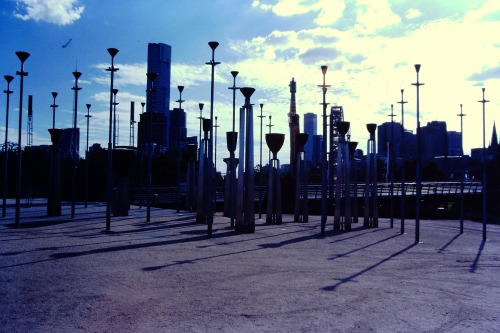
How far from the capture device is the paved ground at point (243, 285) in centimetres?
796

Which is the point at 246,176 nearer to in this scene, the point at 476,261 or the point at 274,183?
the point at 274,183

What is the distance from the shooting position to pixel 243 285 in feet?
35.6

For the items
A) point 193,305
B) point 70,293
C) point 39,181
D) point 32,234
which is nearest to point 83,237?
point 32,234

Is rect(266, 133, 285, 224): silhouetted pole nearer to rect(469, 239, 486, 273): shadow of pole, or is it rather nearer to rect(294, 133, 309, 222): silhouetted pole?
rect(294, 133, 309, 222): silhouetted pole

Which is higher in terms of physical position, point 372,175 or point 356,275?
point 372,175

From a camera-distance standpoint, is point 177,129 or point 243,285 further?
point 177,129

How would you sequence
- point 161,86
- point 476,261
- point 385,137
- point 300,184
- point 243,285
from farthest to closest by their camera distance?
point 161,86 → point 385,137 → point 300,184 → point 476,261 → point 243,285

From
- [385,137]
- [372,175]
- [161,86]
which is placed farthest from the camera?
[161,86]

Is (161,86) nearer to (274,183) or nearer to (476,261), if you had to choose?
(274,183)

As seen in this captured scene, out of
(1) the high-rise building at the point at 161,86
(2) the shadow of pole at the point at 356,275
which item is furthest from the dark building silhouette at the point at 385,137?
(1) the high-rise building at the point at 161,86

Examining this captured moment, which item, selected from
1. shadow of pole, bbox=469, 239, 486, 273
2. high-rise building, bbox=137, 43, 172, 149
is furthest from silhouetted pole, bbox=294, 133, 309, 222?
high-rise building, bbox=137, 43, 172, 149

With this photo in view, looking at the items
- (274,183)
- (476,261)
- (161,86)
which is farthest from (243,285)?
(161,86)

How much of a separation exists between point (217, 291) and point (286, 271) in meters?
2.91

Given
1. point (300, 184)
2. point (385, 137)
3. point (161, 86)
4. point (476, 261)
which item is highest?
point (161, 86)
